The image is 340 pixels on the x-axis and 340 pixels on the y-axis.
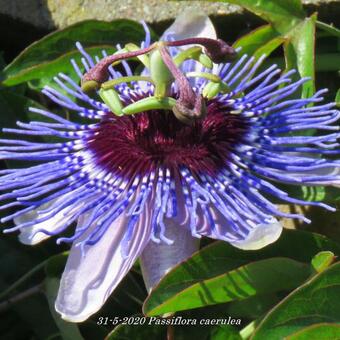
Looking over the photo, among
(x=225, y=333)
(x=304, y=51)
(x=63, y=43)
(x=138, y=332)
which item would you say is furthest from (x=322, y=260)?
(x=63, y=43)

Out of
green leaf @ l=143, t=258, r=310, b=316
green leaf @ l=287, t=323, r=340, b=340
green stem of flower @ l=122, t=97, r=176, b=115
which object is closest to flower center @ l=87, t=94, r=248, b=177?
green stem of flower @ l=122, t=97, r=176, b=115

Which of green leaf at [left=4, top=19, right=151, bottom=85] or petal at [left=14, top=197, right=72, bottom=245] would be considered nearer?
petal at [left=14, top=197, right=72, bottom=245]

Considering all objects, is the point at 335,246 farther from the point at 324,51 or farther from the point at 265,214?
the point at 324,51

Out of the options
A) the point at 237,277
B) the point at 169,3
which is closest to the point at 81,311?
the point at 237,277

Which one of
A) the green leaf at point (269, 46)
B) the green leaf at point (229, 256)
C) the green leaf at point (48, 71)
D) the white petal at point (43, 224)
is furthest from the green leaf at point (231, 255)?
the green leaf at point (48, 71)

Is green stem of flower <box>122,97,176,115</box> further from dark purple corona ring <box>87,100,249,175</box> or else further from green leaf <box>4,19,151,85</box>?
green leaf <box>4,19,151,85</box>

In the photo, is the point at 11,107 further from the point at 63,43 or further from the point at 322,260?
the point at 322,260

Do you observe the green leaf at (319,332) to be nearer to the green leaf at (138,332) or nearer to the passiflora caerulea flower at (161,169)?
the passiflora caerulea flower at (161,169)

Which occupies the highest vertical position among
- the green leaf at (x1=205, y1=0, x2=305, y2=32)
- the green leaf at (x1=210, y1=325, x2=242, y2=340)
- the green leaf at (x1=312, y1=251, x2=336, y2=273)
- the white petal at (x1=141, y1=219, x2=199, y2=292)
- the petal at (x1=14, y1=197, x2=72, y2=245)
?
the green leaf at (x1=205, y1=0, x2=305, y2=32)
